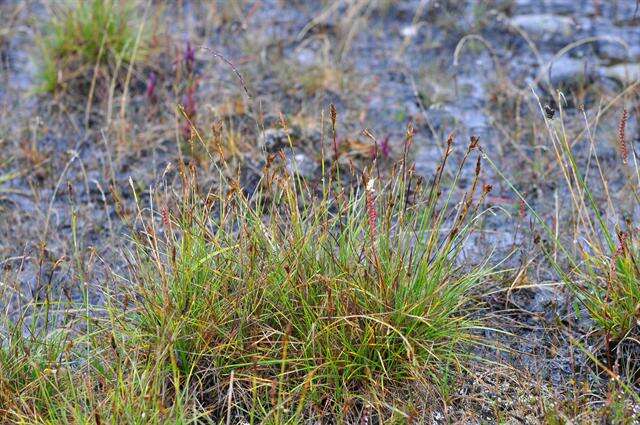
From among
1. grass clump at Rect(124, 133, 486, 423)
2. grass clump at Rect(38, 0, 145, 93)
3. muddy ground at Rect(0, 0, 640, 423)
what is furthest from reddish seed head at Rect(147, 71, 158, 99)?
grass clump at Rect(124, 133, 486, 423)

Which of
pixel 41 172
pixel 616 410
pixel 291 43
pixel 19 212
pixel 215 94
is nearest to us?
pixel 616 410

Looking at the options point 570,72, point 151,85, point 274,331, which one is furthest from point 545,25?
point 274,331

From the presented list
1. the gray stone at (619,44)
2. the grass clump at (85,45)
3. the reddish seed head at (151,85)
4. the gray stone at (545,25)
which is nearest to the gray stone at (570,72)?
the gray stone at (619,44)

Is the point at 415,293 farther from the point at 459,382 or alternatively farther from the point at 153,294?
the point at 153,294

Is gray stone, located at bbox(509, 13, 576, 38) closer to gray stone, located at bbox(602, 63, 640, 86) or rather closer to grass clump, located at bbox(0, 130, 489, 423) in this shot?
gray stone, located at bbox(602, 63, 640, 86)

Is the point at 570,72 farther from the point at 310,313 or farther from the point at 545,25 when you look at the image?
the point at 310,313

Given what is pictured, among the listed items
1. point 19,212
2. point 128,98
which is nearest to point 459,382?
point 19,212

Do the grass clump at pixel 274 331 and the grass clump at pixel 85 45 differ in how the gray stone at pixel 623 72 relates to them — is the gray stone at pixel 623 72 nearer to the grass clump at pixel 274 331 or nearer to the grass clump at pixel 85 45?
the grass clump at pixel 274 331
